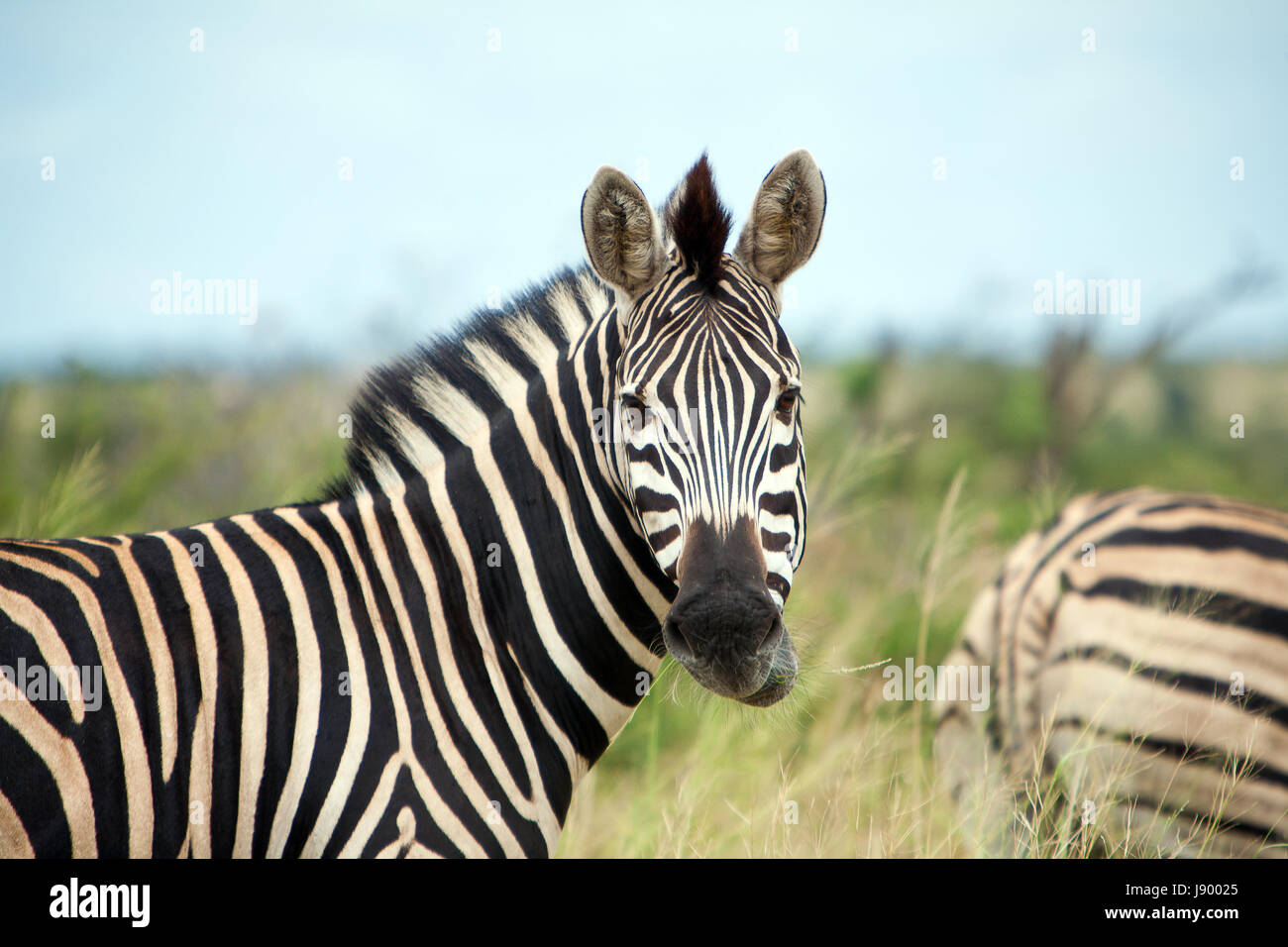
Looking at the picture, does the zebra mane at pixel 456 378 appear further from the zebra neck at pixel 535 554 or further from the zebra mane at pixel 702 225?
the zebra mane at pixel 702 225

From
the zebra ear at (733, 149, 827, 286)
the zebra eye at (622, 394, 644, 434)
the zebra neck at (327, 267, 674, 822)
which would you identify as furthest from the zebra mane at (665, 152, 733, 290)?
the zebra eye at (622, 394, 644, 434)

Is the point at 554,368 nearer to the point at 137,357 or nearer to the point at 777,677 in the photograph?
the point at 777,677

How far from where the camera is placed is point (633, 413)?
3201 mm

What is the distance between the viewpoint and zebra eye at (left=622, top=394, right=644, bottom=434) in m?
3.18

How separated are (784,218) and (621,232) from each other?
0.64 metres

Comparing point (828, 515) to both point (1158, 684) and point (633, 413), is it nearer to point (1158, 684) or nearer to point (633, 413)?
point (1158, 684)

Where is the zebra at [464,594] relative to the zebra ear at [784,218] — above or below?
below

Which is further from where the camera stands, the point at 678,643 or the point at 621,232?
the point at 621,232

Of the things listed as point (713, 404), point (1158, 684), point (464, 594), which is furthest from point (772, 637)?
point (1158, 684)

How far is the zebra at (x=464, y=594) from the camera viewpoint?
292 centimetres

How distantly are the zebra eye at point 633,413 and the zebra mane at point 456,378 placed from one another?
0.62 metres

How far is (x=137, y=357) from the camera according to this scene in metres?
13.0

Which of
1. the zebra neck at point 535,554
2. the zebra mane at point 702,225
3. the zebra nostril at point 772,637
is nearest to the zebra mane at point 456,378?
the zebra neck at point 535,554
